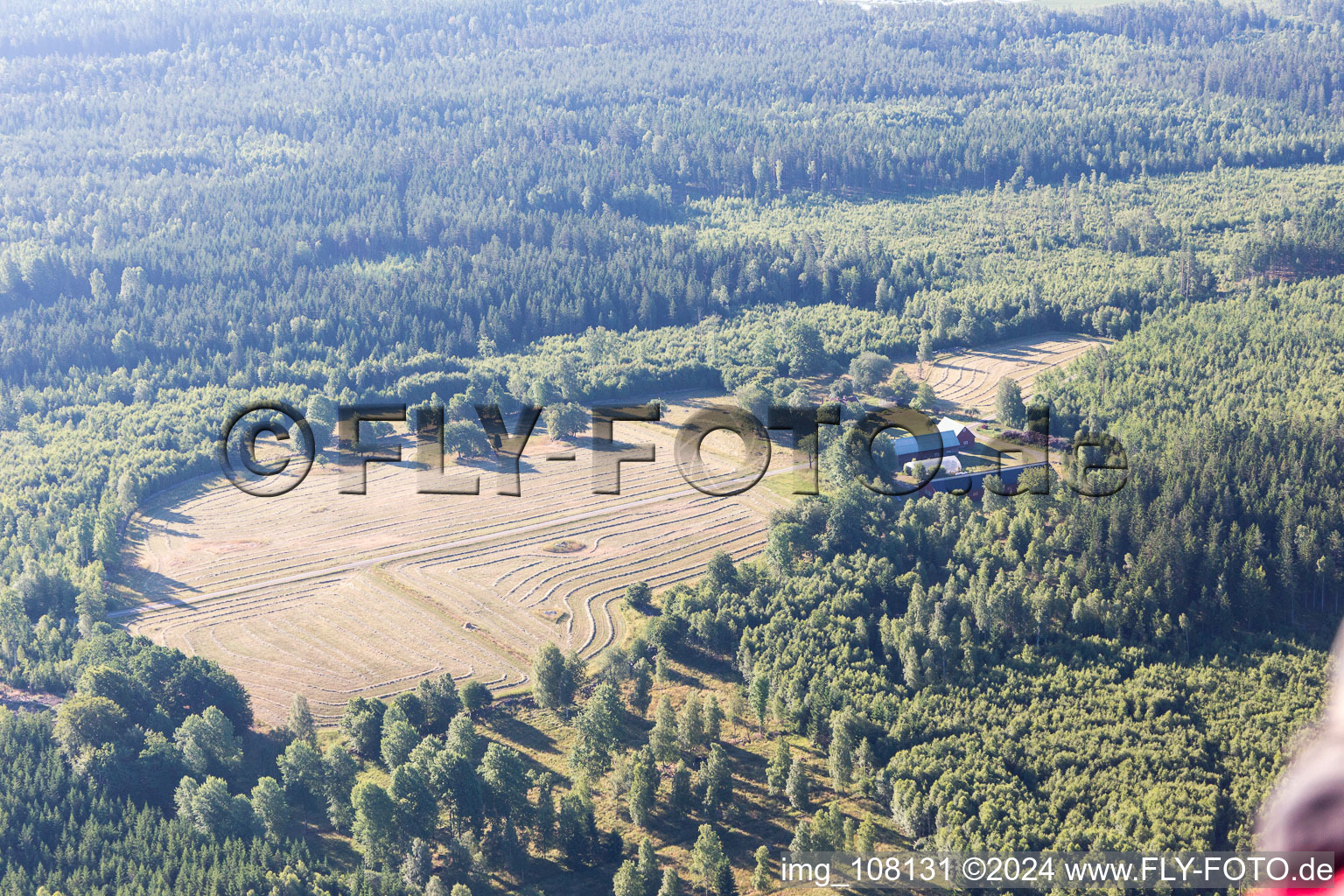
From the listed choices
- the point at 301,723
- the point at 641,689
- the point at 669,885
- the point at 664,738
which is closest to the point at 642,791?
the point at 664,738

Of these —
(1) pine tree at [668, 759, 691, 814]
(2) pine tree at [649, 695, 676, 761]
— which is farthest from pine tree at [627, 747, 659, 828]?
(2) pine tree at [649, 695, 676, 761]

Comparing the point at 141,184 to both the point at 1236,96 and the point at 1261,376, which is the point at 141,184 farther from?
the point at 1236,96

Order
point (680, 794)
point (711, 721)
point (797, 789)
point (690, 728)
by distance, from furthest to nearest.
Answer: point (711, 721) → point (690, 728) → point (680, 794) → point (797, 789)

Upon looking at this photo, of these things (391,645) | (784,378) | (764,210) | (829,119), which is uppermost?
(829,119)

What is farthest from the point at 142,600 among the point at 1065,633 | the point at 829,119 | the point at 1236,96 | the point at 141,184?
the point at 1236,96

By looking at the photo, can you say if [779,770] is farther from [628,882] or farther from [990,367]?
[990,367]

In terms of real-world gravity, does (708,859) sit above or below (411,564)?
below
